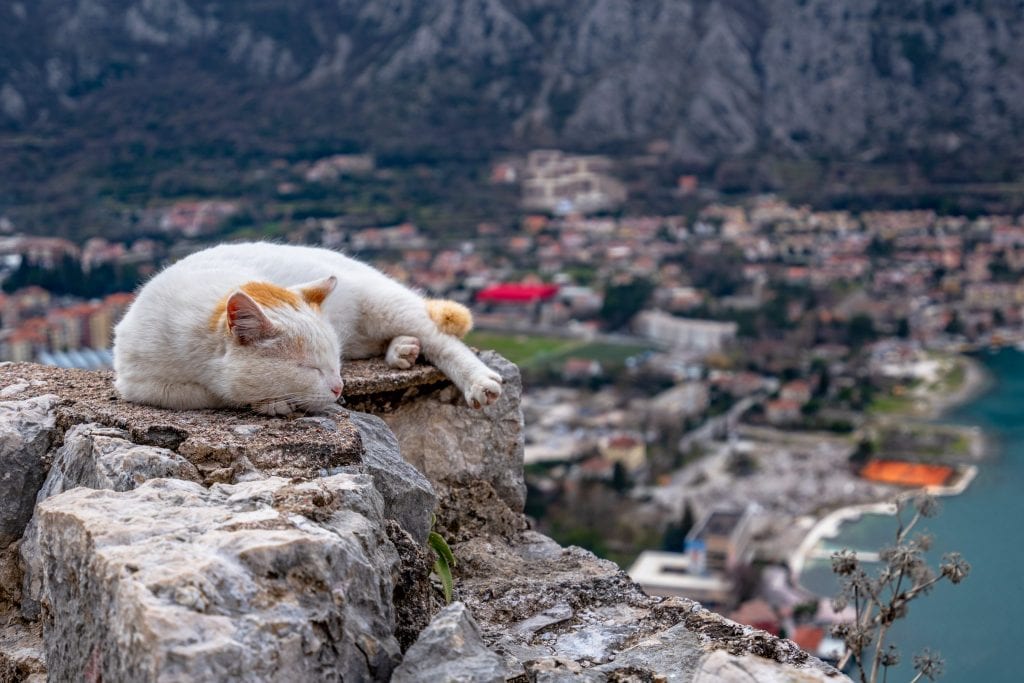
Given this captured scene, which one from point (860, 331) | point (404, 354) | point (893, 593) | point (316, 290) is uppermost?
point (316, 290)

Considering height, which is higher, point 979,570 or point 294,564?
point 294,564

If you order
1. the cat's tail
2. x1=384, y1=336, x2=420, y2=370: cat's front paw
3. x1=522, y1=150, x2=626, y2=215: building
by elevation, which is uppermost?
the cat's tail

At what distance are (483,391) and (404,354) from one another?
0.29 m

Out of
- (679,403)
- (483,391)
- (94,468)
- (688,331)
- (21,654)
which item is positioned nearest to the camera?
(94,468)

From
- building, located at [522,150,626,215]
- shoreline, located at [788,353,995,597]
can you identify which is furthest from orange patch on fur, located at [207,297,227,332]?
building, located at [522,150,626,215]

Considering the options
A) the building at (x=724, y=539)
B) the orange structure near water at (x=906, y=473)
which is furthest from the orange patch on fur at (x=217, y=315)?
the orange structure near water at (x=906, y=473)

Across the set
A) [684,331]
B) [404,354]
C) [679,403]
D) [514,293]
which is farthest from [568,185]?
[404,354]

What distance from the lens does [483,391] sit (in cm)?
306

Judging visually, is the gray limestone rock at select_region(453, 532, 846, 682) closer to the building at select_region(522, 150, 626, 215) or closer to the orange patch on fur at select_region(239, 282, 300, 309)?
the orange patch on fur at select_region(239, 282, 300, 309)

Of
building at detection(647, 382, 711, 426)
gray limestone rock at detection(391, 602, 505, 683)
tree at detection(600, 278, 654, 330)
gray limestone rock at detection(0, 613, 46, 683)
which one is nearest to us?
gray limestone rock at detection(391, 602, 505, 683)

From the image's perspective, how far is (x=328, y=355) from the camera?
2641mm

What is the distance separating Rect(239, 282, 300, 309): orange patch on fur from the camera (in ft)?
8.39

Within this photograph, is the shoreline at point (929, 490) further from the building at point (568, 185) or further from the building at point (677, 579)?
the building at point (568, 185)

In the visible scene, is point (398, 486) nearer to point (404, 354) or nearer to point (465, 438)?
point (404, 354)
